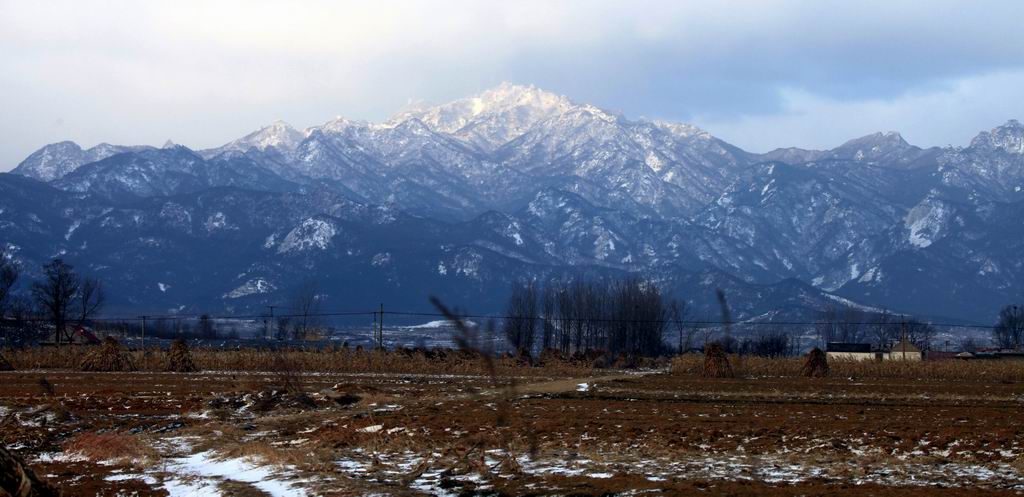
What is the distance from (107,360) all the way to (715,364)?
32005 mm

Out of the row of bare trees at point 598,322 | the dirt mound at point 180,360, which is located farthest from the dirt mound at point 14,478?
the row of bare trees at point 598,322

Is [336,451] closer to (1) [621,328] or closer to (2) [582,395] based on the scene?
(2) [582,395]

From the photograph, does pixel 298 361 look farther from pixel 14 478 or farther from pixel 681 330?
pixel 14 478

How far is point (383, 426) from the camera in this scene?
85.6 feet

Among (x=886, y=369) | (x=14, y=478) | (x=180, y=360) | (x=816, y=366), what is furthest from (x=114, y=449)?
(x=886, y=369)

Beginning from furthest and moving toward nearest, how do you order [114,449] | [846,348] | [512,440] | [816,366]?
1. [846,348]
2. [816,366]
3. [512,440]
4. [114,449]

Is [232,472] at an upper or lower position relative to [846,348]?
lower

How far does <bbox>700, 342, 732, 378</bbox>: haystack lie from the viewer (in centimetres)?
5950

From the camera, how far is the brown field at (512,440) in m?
18.4

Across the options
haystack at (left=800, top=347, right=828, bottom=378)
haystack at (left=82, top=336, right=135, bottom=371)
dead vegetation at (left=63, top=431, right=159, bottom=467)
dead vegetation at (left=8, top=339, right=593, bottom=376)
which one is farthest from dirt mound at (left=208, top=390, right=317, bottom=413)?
haystack at (left=800, top=347, right=828, bottom=378)

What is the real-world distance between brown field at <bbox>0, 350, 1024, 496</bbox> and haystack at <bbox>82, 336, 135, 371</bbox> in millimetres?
18289

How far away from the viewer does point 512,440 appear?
2308cm

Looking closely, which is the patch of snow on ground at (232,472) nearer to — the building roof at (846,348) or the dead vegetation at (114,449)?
the dead vegetation at (114,449)

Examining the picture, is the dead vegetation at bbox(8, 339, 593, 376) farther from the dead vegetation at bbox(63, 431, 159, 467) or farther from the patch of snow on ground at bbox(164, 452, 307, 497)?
the patch of snow on ground at bbox(164, 452, 307, 497)
